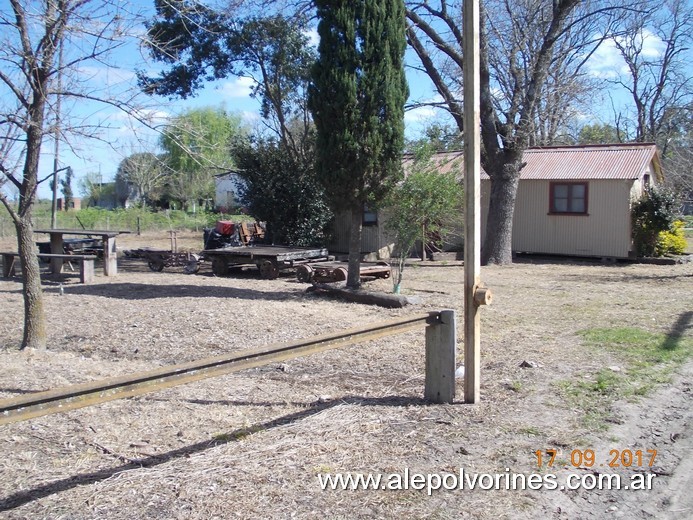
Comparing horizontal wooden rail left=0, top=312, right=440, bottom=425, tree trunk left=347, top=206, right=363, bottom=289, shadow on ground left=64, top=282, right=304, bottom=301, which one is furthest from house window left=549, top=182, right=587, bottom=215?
horizontal wooden rail left=0, top=312, right=440, bottom=425

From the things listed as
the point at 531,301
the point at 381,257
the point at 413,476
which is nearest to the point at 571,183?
the point at 381,257

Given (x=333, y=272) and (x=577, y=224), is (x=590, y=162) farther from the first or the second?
(x=333, y=272)

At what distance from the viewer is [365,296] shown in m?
11.8

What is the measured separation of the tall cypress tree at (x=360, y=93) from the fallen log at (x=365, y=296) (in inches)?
70.8

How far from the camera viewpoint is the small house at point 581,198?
20.7 meters

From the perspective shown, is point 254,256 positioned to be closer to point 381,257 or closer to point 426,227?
point 426,227

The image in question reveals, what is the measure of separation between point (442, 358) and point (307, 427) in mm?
1335

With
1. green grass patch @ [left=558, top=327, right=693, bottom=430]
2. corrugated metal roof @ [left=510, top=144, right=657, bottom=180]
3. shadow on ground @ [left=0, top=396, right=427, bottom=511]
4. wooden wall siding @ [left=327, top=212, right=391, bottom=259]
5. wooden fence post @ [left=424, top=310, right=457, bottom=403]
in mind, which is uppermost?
corrugated metal roof @ [left=510, top=144, right=657, bottom=180]

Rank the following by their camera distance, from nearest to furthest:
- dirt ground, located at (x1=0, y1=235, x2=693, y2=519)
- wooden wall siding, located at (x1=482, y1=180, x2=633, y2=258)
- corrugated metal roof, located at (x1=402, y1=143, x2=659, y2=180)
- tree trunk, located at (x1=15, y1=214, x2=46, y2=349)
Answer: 1. dirt ground, located at (x1=0, y1=235, x2=693, y2=519)
2. tree trunk, located at (x1=15, y1=214, x2=46, y2=349)
3. wooden wall siding, located at (x1=482, y1=180, x2=633, y2=258)
4. corrugated metal roof, located at (x1=402, y1=143, x2=659, y2=180)

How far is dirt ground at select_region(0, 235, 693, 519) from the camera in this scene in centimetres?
374

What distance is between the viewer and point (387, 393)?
19.9 ft

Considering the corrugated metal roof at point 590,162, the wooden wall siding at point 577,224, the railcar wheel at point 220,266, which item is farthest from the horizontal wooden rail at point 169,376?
the corrugated metal roof at point 590,162

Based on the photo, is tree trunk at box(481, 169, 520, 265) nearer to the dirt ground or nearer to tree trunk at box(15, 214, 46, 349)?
the dirt ground

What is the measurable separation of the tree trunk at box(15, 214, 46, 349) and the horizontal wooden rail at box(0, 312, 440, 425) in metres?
4.26
